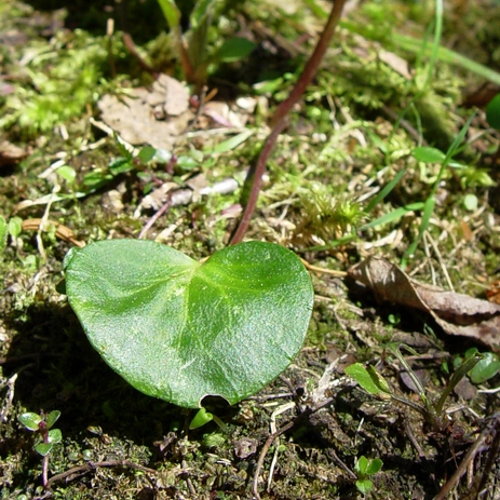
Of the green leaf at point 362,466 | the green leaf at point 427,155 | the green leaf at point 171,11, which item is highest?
the green leaf at point 171,11

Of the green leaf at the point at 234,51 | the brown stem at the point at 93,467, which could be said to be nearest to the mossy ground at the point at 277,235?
the brown stem at the point at 93,467

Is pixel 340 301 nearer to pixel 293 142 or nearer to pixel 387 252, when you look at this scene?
pixel 387 252

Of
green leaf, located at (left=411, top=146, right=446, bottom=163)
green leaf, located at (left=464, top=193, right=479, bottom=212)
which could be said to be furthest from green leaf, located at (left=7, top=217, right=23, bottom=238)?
green leaf, located at (left=464, top=193, right=479, bottom=212)

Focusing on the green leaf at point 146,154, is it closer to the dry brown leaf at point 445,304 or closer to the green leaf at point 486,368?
the dry brown leaf at point 445,304

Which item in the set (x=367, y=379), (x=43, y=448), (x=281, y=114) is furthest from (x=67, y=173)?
(x=367, y=379)

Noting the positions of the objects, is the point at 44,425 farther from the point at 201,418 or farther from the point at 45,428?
the point at 201,418

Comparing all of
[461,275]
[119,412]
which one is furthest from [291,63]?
[119,412]
